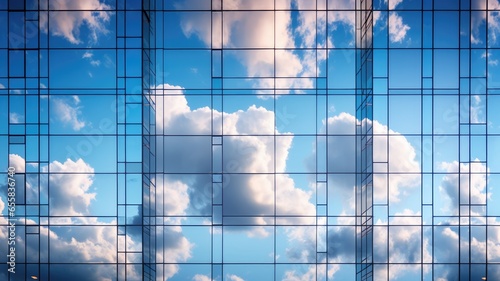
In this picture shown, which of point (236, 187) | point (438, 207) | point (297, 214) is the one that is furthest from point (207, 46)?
point (438, 207)

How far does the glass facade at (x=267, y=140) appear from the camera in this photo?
21984 millimetres

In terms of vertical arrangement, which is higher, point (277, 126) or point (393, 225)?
point (277, 126)

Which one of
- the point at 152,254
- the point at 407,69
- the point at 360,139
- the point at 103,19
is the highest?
the point at 103,19

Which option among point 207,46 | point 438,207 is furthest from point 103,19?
point 438,207

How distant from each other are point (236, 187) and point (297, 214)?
2.38 metres

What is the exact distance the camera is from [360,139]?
22.0 m

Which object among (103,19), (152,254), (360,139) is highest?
(103,19)

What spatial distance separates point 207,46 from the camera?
72.3ft

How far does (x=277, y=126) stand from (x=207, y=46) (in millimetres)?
3792

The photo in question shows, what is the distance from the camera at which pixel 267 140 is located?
72.5 feet

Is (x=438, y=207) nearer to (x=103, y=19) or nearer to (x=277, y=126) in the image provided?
(x=277, y=126)

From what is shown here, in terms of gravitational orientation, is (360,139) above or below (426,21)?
below

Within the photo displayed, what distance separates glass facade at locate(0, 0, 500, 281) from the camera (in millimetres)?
21984

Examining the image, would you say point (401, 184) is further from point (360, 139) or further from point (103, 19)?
point (103, 19)
